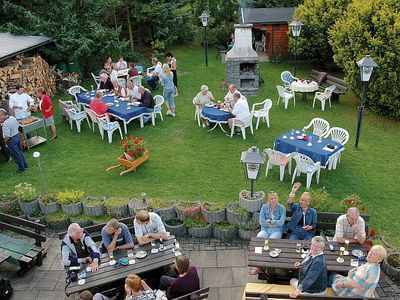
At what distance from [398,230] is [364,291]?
3.08 m

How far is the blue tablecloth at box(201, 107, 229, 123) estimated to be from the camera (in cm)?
1263

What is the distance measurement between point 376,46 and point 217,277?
915 cm

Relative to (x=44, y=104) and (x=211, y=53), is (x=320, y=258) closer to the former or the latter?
(x=44, y=104)

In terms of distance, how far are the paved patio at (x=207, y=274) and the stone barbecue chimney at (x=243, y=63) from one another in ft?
Answer: 29.5

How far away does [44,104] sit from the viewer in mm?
12445

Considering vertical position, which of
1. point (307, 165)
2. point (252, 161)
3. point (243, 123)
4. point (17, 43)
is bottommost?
point (307, 165)

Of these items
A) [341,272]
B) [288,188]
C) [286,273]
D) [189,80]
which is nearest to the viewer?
→ [341,272]

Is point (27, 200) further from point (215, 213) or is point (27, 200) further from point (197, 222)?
point (215, 213)

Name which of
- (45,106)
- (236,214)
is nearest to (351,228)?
(236,214)

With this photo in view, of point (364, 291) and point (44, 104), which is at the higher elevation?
point (44, 104)

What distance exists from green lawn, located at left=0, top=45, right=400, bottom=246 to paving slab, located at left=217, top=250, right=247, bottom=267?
1779 millimetres

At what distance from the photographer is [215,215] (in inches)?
332

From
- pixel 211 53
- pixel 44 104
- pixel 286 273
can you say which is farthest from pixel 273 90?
pixel 286 273

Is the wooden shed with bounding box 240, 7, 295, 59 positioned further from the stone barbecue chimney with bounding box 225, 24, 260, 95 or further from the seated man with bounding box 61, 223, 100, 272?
the seated man with bounding box 61, 223, 100, 272
